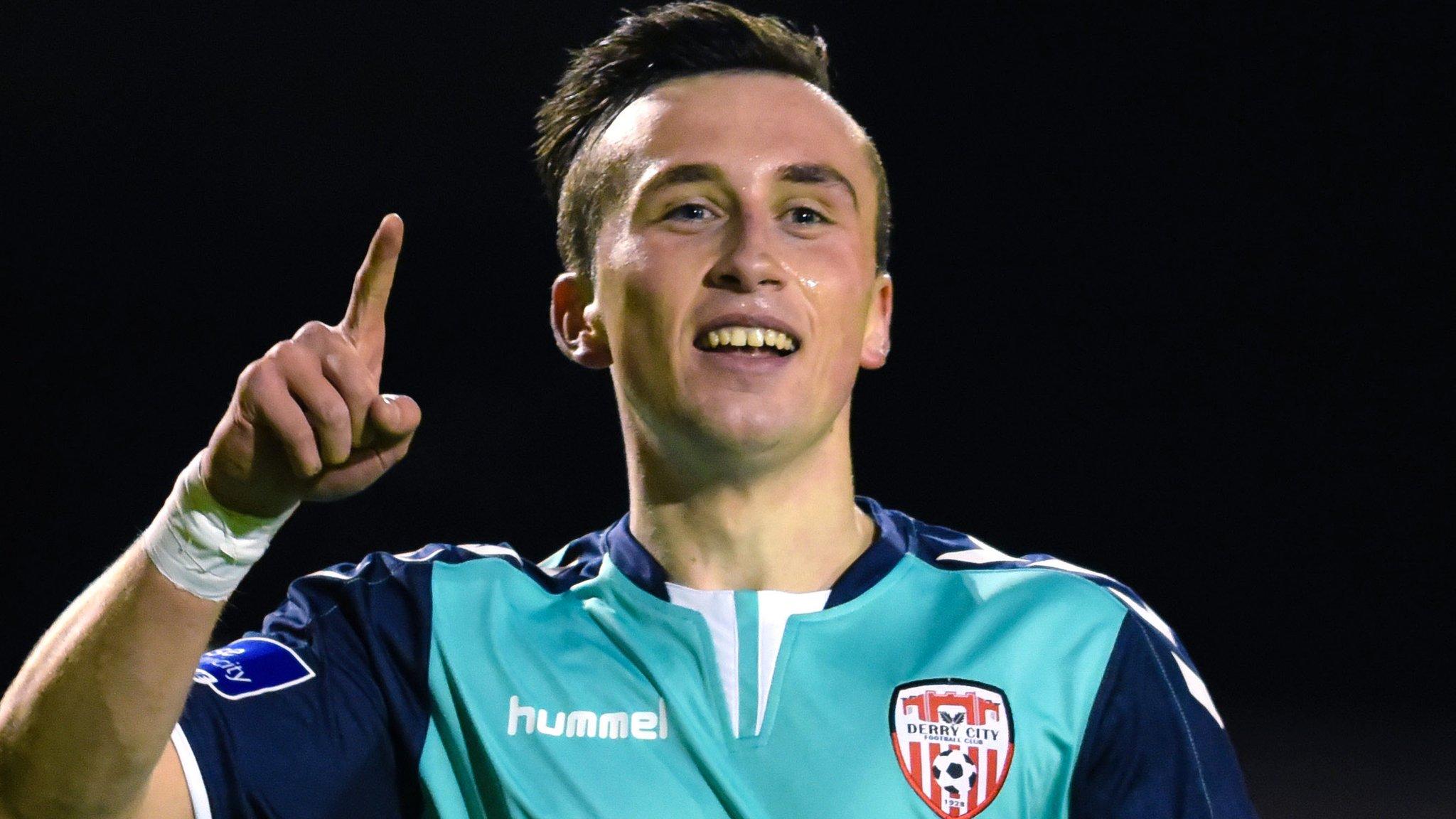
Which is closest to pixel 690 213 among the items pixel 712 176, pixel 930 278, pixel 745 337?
pixel 712 176

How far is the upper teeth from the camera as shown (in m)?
1.46

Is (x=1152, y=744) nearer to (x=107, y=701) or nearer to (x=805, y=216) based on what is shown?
(x=805, y=216)

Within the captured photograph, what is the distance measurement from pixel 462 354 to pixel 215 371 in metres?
0.52

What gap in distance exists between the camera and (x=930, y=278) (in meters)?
3.15

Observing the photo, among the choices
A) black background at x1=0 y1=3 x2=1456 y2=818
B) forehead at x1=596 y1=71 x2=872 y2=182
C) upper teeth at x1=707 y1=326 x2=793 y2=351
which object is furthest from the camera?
black background at x1=0 y1=3 x2=1456 y2=818

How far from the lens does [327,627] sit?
1.50m

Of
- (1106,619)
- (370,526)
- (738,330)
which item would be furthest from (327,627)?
(370,526)

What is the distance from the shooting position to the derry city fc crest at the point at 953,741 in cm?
138

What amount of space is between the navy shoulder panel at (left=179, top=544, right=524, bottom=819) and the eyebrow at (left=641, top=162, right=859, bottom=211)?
17.5 inches

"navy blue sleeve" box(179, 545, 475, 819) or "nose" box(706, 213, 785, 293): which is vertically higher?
"nose" box(706, 213, 785, 293)

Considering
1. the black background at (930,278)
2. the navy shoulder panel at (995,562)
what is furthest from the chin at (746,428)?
the black background at (930,278)

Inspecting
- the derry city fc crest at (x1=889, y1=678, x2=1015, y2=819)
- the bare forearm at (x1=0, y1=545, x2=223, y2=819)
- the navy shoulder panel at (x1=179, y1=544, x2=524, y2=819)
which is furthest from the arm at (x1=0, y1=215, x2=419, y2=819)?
the derry city fc crest at (x1=889, y1=678, x2=1015, y2=819)

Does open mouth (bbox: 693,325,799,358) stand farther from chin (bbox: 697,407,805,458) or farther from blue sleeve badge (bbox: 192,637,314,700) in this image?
blue sleeve badge (bbox: 192,637,314,700)

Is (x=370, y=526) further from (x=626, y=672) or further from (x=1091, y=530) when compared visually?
(x=626, y=672)
